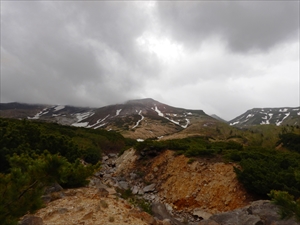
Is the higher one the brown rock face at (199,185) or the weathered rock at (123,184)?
the brown rock face at (199,185)

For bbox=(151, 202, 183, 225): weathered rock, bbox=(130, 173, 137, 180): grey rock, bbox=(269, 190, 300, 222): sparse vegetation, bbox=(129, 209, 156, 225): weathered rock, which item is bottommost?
bbox=(130, 173, 137, 180): grey rock

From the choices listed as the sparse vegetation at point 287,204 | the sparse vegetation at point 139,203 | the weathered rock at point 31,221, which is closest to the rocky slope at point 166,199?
the weathered rock at point 31,221

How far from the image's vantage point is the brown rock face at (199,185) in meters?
14.2

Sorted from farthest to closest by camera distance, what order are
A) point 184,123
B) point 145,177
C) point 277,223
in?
point 184,123, point 145,177, point 277,223

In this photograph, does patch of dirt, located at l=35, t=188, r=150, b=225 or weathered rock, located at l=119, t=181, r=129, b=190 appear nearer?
patch of dirt, located at l=35, t=188, r=150, b=225

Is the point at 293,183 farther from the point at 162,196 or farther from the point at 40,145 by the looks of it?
the point at 40,145

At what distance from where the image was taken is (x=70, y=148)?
18.5 m

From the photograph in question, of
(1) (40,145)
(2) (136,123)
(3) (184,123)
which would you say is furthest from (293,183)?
(3) (184,123)

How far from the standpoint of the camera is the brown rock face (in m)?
14.2

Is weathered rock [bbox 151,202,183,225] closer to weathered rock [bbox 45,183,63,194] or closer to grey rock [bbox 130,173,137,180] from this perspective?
weathered rock [bbox 45,183,63,194]

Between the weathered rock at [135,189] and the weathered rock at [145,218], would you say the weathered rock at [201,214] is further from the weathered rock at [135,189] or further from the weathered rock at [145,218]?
the weathered rock at [145,218]

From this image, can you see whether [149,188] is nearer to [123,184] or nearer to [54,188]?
[123,184]

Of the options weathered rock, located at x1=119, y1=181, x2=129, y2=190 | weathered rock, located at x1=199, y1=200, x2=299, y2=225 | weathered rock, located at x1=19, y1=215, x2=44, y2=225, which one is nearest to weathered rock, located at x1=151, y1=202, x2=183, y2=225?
weathered rock, located at x1=199, y1=200, x2=299, y2=225

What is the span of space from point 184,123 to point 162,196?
165 metres
